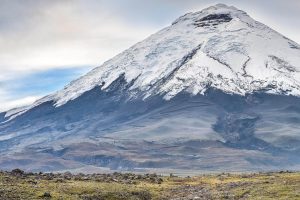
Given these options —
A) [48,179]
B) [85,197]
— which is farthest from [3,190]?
[48,179]

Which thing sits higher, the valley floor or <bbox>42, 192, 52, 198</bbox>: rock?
the valley floor

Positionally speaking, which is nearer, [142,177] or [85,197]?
[85,197]

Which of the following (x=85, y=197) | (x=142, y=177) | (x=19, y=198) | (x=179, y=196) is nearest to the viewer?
(x=19, y=198)

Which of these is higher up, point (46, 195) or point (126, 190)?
point (126, 190)

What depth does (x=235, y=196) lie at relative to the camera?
50781mm

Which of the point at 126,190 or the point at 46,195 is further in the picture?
the point at 126,190

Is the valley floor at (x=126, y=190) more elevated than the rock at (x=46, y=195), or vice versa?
the valley floor at (x=126, y=190)

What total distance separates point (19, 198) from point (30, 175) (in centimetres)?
1677

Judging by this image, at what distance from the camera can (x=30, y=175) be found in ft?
202

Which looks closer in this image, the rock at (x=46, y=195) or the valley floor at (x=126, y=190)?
the rock at (x=46, y=195)

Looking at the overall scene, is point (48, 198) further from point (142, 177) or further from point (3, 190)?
point (142, 177)

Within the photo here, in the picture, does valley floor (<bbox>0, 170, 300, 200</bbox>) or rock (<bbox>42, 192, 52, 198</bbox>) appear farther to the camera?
valley floor (<bbox>0, 170, 300, 200</bbox>)

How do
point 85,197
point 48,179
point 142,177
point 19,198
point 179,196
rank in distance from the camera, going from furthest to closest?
1. point 142,177
2. point 48,179
3. point 179,196
4. point 85,197
5. point 19,198

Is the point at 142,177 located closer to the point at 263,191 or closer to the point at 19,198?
the point at 263,191
